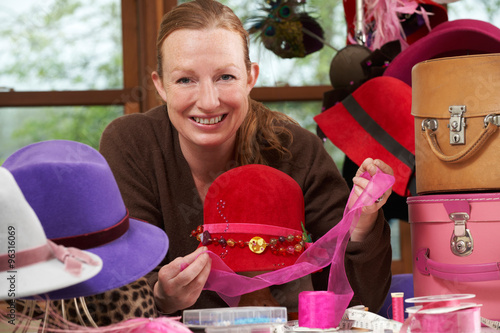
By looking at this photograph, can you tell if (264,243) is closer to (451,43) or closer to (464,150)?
(464,150)

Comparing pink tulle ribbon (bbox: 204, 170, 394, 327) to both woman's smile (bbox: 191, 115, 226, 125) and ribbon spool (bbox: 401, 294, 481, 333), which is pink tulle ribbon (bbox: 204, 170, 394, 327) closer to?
ribbon spool (bbox: 401, 294, 481, 333)

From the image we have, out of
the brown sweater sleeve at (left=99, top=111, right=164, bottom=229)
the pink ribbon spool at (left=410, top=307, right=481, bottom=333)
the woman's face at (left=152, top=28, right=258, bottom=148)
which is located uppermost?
the woman's face at (left=152, top=28, right=258, bottom=148)

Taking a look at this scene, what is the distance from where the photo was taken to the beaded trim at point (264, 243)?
1004 millimetres

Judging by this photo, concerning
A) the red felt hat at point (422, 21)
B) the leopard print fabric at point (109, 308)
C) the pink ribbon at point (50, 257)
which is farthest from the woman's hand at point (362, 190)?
the red felt hat at point (422, 21)

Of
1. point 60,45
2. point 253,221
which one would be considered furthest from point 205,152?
point 60,45

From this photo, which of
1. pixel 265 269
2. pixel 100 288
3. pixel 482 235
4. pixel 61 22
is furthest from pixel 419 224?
pixel 61 22

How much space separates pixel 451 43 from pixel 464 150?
44 cm

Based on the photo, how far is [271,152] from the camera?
132 cm

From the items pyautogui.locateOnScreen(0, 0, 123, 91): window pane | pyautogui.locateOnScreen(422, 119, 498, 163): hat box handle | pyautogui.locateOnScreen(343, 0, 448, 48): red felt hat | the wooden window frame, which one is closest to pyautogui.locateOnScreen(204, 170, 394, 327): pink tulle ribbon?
pyautogui.locateOnScreen(422, 119, 498, 163): hat box handle

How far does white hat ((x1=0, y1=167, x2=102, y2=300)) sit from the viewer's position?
631 mm

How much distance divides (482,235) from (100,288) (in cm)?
66

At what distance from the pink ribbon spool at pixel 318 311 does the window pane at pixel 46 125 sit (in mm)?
1836

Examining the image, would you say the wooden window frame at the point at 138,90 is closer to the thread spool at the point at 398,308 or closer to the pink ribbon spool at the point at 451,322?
the thread spool at the point at 398,308

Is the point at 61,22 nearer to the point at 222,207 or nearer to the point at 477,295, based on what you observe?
the point at 222,207
